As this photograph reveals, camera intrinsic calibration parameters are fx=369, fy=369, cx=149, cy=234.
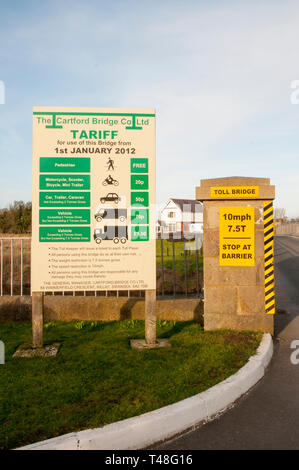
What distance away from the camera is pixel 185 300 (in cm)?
693

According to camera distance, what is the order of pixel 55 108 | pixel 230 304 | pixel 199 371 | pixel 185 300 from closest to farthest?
pixel 199 371 < pixel 55 108 < pixel 230 304 < pixel 185 300

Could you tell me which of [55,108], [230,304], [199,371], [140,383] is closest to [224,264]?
[230,304]

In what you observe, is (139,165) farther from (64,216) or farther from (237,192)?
(237,192)

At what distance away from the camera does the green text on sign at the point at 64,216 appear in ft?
17.5

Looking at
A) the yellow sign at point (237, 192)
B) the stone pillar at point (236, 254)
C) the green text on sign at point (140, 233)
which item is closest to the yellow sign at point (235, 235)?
the stone pillar at point (236, 254)

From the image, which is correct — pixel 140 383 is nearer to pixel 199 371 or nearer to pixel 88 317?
pixel 199 371

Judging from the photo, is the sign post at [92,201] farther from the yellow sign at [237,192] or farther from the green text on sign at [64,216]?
the yellow sign at [237,192]

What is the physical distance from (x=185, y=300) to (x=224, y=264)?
4.25 ft

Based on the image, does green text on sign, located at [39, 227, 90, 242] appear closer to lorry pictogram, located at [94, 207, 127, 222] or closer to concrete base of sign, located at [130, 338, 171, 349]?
lorry pictogram, located at [94, 207, 127, 222]

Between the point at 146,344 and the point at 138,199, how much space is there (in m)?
2.13

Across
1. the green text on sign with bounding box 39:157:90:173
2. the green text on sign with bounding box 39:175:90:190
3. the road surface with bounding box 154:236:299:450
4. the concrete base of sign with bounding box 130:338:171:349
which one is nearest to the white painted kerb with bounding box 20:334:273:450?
the road surface with bounding box 154:236:299:450

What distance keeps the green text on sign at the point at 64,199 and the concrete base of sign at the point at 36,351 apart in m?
2.05

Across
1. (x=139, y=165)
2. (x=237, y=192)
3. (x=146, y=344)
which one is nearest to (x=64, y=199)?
A: (x=139, y=165)
